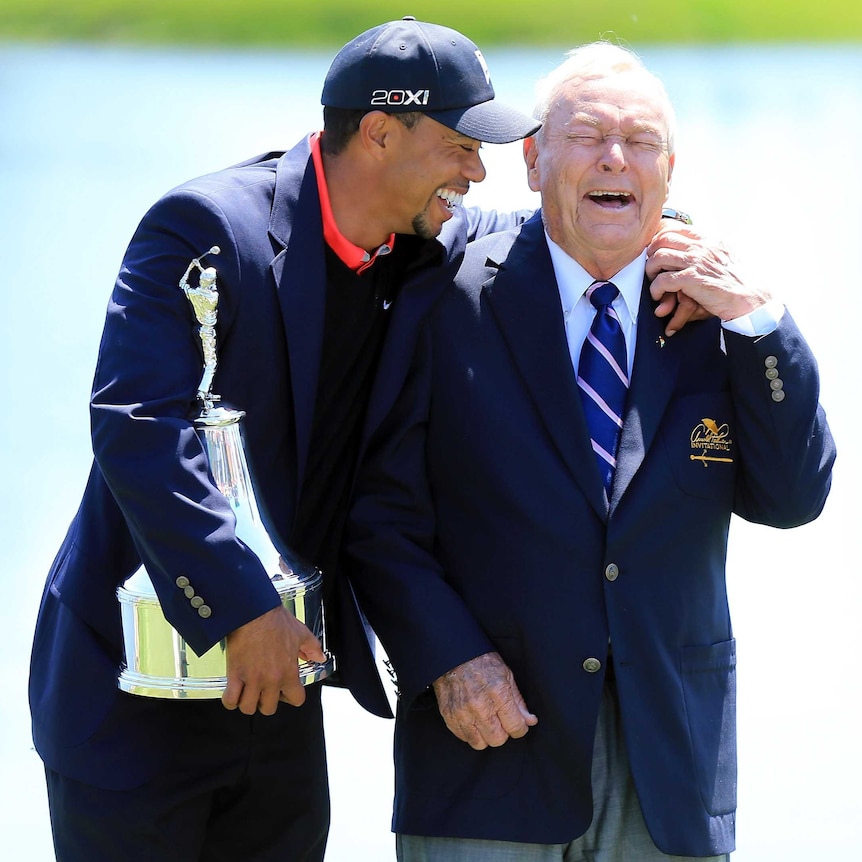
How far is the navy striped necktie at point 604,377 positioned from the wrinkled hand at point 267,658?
0.51 metres

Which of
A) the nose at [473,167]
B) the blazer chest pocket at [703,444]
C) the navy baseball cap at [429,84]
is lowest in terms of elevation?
the blazer chest pocket at [703,444]

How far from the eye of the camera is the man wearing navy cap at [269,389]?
2068 millimetres

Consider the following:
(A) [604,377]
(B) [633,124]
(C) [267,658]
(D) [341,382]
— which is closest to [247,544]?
(C) [267,658]

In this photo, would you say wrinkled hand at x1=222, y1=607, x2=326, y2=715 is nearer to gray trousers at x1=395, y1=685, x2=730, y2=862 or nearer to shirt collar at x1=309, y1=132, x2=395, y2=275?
gray trousers at x1=395, y1=685, x2=730, y2=862

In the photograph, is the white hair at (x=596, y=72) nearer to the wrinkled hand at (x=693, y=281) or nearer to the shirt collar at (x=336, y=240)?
the wrinkled hand at (x=693, y=281)

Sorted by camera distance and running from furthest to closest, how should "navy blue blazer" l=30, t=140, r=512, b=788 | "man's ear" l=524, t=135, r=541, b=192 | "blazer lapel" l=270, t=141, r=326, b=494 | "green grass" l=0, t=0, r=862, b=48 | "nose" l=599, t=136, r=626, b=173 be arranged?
"green grass" l=0, t=0, r=862, b=48 < "man's ear" l=524, t=135, r=541, b=192 < "nose" l=599, t=136, r=626, b=173 < "blazer lapel" l=270, t=141, r=326, b=494 < "navy blue blazer" l=30, t=140, r=512, b=788

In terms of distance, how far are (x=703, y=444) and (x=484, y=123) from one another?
0.56m

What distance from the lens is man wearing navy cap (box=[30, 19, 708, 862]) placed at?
2.07m

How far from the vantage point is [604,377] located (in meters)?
2.26

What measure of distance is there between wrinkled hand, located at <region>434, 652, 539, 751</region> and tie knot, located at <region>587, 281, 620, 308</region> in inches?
21.8

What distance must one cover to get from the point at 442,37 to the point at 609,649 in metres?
0.92

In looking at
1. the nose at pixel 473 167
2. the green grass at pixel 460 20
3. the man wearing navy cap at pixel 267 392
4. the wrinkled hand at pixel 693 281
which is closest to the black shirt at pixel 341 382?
the man wearing navy cap at pixel 267 392

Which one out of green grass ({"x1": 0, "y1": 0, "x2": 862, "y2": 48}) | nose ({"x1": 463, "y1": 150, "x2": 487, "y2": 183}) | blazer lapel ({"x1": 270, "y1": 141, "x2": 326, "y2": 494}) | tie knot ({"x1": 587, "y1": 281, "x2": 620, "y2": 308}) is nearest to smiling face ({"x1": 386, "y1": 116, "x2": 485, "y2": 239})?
nose ({"x1": 463, "y1": 150, "x2": 487, "y2": 183})

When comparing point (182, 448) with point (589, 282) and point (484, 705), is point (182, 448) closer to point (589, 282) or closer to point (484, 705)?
point (484, 705)
